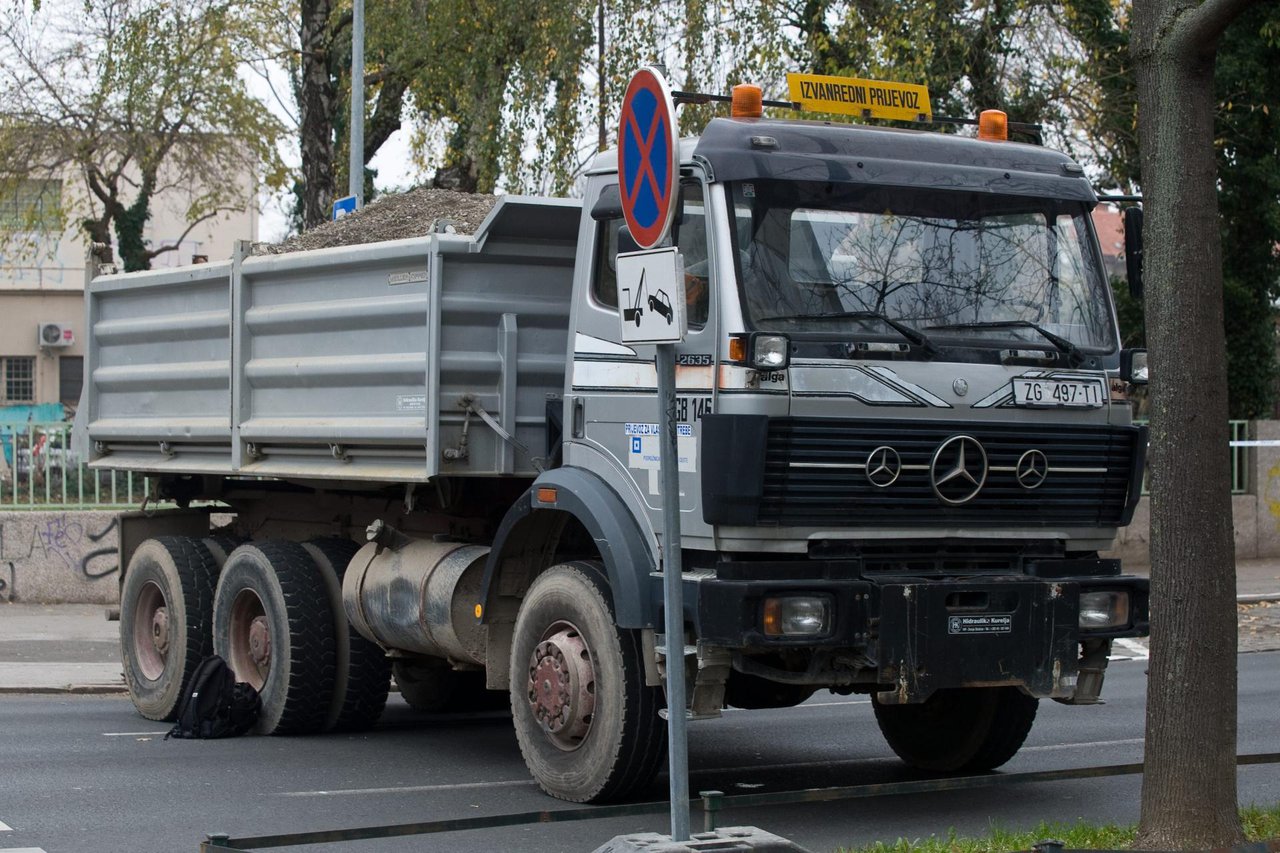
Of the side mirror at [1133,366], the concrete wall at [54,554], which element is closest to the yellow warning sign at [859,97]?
the side mirror at [1133,366]

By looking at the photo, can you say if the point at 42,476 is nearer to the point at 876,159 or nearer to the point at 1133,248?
the point at 876,159

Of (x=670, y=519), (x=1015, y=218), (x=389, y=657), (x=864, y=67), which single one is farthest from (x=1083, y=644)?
(x=864, y=67)

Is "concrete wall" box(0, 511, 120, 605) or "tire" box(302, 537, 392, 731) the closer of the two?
"tire" box(302, 537, 392, 731)

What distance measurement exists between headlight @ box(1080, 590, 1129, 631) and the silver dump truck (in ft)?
0.05

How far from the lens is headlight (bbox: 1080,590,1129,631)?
7.57 metres

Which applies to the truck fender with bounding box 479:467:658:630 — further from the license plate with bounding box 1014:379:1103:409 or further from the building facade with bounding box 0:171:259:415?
the building facade with bounding box 0:171:259:415

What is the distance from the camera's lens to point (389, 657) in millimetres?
10047

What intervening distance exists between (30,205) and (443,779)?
28301mm

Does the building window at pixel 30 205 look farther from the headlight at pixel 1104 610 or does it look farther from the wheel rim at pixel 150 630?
the headlight at pixel 1104 610

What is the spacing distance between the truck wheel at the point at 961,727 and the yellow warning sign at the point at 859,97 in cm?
284

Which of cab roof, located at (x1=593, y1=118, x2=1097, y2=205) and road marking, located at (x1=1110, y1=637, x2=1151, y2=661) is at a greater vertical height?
cab roof, located at (x1=593, y1=118, x2=1097, y2=205)

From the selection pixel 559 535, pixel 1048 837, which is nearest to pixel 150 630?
pixel 559 535

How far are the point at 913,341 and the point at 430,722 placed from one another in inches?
205

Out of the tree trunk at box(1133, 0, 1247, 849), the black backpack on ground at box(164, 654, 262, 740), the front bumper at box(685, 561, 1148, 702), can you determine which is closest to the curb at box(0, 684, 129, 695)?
the black backpack on ground at box(164, 654, 262, 740)
